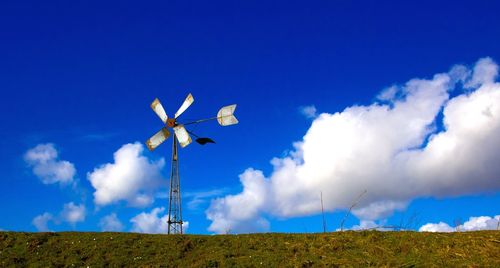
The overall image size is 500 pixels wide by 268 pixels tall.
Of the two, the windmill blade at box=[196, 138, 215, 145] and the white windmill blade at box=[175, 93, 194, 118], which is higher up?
the white windmill blade at box=[175, 93, 194, 118]

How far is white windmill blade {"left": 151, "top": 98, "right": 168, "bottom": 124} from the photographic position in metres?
22.4

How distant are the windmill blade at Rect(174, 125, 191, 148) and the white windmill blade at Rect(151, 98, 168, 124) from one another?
0.91m

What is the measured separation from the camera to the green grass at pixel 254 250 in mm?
12969

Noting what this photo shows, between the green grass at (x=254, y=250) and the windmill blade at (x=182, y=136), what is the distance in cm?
653

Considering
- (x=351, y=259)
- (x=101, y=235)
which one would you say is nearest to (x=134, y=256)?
(x=101, y=235)

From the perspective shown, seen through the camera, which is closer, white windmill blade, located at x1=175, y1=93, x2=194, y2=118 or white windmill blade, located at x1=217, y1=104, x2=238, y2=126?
white windmill blade, located at x1=217, y1=104, x2=238, y2=126

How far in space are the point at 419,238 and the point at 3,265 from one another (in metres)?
11.3

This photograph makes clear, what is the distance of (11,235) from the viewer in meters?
15.3

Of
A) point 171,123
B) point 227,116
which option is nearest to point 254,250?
point 227,116

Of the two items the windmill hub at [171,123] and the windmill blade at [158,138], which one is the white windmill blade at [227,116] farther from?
the windmill blade at [158,138]

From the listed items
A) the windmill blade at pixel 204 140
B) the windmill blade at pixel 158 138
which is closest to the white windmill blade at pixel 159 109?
the windmill blade at pixel 158 138

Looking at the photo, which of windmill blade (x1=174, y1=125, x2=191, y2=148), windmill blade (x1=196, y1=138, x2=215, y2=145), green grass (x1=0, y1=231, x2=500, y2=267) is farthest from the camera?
windmill blade (x1=196, y1=138, x2=215, y2=145)

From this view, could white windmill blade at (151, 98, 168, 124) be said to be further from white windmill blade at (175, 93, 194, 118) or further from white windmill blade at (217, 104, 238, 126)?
white windmill blade at (217, 104, 238, 126)

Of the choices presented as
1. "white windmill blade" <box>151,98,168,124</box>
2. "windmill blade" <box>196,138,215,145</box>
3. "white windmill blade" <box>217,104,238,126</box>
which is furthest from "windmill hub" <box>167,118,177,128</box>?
"white windmill blade" <box>217,104,238,126</box>
